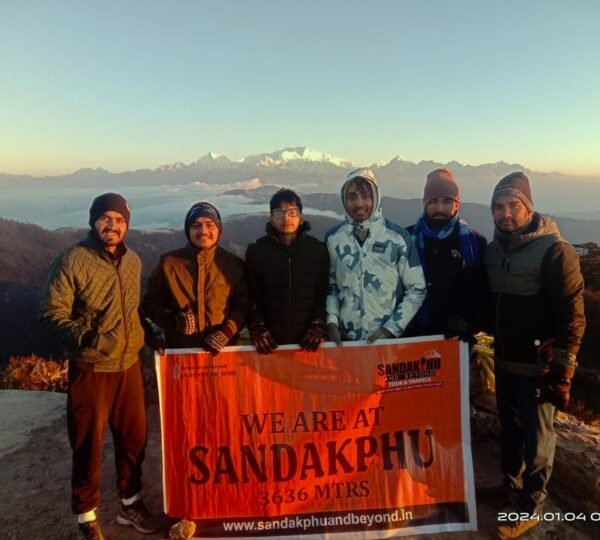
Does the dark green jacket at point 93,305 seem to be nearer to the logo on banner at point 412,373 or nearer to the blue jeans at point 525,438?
the logo on banner at point 412,373

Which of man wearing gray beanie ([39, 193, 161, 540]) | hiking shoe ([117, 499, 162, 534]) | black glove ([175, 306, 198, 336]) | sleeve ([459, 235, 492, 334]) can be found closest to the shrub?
hiking shoe ([117, 499, 162, 534])

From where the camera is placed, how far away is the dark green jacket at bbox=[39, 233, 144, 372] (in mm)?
3498

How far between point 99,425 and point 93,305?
1.05 m

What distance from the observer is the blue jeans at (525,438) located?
3.92m

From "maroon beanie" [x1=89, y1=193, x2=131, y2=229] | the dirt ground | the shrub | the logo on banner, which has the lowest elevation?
the shrub

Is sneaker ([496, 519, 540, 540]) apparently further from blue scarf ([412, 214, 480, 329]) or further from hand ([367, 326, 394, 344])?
hand ([367, 326, 394, 344])

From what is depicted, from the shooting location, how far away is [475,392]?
6.11m

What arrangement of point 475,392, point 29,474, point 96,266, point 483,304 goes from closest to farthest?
1. point 96,266
2. point 483,304
3. point 29,474
4. point 475,392

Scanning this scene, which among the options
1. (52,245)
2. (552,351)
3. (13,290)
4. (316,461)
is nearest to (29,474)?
(316,461)

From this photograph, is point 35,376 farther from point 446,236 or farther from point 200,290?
point 446,236

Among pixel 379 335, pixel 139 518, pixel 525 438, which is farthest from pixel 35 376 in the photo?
pixel 525 438

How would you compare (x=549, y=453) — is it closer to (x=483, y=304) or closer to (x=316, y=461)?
(x=483, y=304)

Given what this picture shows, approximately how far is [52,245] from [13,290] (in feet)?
30.3

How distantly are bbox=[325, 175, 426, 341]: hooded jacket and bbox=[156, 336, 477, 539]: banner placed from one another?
0.77 feet
